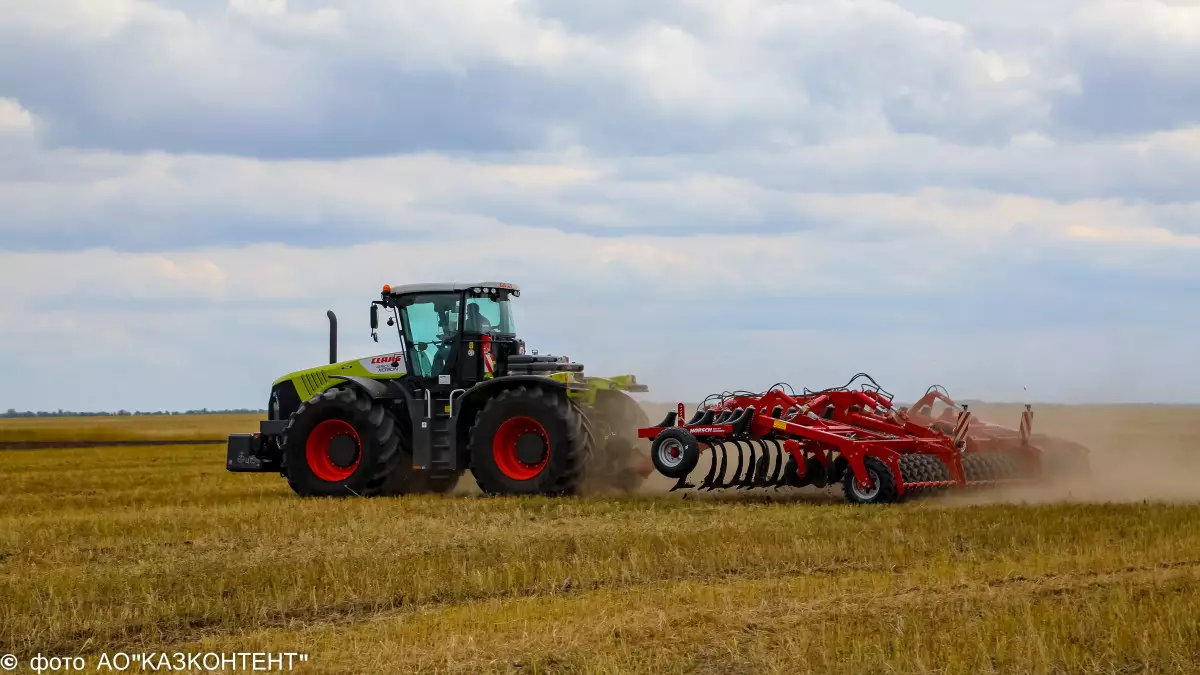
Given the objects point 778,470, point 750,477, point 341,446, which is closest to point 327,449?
point 341,446

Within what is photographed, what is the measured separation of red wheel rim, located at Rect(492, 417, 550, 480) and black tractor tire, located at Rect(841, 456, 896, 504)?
12.6ft

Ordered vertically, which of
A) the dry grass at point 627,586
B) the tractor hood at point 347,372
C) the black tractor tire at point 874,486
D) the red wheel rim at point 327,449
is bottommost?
the dry grass at point 627,586

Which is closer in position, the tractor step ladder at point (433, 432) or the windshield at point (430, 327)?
the tractor step ladder at point (433, 432)

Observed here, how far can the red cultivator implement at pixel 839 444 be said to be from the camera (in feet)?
49.3

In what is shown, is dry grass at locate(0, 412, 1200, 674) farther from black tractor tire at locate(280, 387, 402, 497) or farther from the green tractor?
black tractor tire at locate(280, 387, 402, 497)

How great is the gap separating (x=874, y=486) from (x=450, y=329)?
6.07 meters

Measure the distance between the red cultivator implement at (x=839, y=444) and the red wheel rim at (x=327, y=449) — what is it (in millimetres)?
4121

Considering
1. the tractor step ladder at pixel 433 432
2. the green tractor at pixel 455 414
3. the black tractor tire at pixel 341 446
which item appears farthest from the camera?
the black tractor tire at pixel 341 446

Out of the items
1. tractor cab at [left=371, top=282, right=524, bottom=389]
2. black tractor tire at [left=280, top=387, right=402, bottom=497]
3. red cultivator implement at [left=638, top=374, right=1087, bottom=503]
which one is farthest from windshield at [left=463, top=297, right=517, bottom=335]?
red cultivator implement at [left=638, top=374, right=1087, bottom=503]

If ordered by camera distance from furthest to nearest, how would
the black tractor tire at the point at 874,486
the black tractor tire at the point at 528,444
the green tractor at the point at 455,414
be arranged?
the green tractor at the point at 455,414, the black tractor tire at the point at 528,444, the black tractor tire at the point at 874,486

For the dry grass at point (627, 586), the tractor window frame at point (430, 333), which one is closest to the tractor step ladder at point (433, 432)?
the tractor window frame at point (430, 333)

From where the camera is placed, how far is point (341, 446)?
707 inches

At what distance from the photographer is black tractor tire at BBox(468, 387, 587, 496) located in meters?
16.5

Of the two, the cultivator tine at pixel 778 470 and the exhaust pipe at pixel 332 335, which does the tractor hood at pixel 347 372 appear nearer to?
the exhaust pipe at pixel 332 335
